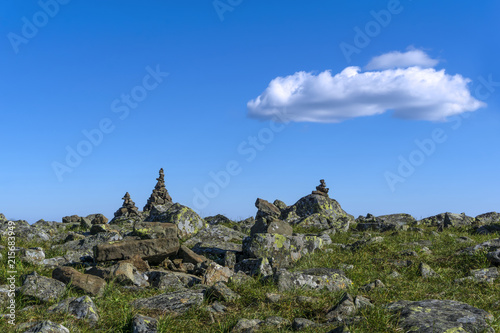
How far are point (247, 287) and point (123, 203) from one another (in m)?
27.1

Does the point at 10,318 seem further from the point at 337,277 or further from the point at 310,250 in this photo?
the point at 310,250

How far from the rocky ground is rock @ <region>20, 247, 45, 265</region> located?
32 millimetres

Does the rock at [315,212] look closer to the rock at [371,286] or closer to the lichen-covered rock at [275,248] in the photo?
the lichen-covered rock at [275,248]

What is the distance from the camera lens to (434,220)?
27188 millimetres

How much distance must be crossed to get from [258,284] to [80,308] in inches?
156

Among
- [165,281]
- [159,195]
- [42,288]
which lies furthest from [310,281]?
[159,195]

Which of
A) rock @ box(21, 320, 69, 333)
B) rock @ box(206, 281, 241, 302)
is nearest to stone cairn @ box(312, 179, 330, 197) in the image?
rock @ box(206, 281, 241, 302)

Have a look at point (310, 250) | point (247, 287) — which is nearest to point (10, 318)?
point (247, 287)

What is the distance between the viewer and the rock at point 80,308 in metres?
7.80

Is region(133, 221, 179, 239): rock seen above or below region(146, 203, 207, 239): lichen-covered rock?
below

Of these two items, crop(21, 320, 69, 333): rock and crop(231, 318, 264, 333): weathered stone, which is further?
crop(231, 318, 264, 333): weathered stone

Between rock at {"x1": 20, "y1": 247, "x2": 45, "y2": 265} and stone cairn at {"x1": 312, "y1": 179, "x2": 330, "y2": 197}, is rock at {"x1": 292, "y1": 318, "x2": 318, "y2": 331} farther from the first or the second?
stone cairn at {"x1": 312, "y1": 179, "x2": 330, "y2": 197}

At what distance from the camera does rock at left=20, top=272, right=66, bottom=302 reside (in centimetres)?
902

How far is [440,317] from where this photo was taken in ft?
22.7
